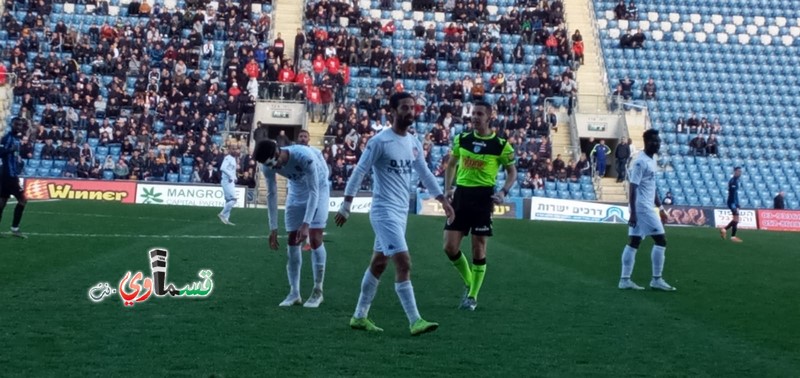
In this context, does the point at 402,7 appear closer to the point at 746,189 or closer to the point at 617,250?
the point at 746,189

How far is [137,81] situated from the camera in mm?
40562

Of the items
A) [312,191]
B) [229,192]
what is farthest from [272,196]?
[229,192]

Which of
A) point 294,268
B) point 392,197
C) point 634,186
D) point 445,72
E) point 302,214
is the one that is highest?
point 445,72

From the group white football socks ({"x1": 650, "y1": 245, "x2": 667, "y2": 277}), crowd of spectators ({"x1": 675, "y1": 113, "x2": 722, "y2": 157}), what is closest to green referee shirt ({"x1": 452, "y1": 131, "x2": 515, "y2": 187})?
white football socks ({"x1": 650, "y1": 245, "x2": 667, "y2": 277})

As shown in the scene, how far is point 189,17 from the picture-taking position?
4403cm

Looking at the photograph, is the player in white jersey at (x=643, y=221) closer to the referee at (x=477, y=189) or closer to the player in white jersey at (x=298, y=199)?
the referee at (x=477, y=189)

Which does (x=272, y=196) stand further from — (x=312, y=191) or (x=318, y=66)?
(x=318, y=66)

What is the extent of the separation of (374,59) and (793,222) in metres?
18.1

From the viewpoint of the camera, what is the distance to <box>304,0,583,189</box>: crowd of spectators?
130 feet

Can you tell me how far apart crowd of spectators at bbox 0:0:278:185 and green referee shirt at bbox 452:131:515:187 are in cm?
2585

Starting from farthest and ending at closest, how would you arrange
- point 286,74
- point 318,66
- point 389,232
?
point 318,66 < point 286,74 < point 389,232

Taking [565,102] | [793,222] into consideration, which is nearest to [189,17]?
[565,102]

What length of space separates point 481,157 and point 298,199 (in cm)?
224

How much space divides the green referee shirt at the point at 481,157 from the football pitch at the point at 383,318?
4.76 ft
